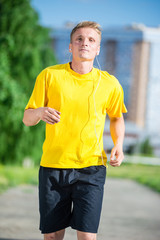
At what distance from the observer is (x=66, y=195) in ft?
7.11

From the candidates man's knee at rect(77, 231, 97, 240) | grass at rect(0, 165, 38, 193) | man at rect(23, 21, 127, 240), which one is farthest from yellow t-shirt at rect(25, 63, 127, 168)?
grass at rect(0, 165, 38, 193)

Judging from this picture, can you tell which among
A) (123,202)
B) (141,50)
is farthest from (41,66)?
(141,50)

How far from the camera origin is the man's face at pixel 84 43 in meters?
2.12

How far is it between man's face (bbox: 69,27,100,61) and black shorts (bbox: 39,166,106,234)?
64 cm

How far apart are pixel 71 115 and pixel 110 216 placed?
285 centimetres

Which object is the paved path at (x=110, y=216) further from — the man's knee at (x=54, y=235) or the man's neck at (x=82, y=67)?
the man's neck at (x=82, y=67)

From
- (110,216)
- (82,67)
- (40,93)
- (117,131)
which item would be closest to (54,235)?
(117,131)

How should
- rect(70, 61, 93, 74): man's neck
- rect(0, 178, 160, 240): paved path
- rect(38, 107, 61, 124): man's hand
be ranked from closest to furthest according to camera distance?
rect(38, 107, 61, 124): man's hand, rect(70, 61, 93, 74): man's neck, rect(0, 178, 160, 240): paved path

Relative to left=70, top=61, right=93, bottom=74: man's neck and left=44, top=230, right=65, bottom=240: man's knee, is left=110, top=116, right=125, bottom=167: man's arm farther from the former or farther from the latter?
left=44, top=230, right=65, bottom=240: man's knee

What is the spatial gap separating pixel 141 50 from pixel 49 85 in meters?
19.7

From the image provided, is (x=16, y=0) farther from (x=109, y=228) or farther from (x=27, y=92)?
(x=109, y=228)

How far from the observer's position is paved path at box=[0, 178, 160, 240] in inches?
146

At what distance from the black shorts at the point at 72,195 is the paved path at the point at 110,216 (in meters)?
1.43

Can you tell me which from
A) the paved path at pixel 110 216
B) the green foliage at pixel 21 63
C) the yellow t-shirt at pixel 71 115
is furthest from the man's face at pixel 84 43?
the green foliage at pixel 21 63
